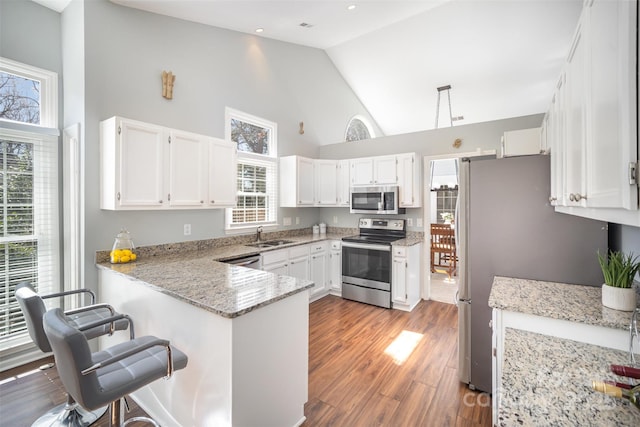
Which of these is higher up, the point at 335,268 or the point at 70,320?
the point at 70,320

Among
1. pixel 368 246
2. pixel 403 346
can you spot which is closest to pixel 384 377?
pixel 403 346

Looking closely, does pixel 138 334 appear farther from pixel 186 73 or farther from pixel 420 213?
pixel 420 213

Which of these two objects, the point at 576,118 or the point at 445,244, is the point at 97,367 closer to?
the point at 576,118

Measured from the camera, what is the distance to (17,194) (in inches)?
99.5

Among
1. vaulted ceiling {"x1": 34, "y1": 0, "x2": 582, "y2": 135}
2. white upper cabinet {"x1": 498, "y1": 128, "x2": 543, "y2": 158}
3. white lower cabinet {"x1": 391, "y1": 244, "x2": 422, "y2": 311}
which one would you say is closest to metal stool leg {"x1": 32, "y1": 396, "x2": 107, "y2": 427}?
white lower cabinet {"x1": 391, "y1": 244, "x2": 422, "y2": 311}

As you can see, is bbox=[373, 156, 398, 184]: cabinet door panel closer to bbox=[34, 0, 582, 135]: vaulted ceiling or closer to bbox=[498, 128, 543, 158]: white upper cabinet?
bbox=[498, 128, 543, 158]: white upper cabinet

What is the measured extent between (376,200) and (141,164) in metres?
3.12

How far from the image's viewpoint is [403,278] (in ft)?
12.9

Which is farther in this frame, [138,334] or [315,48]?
[315,48]

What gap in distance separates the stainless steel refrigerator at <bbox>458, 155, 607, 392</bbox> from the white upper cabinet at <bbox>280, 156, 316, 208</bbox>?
2.68m

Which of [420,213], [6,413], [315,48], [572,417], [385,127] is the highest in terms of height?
[315,48]

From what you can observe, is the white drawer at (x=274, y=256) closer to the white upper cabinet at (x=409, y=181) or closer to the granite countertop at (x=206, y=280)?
the granite countertop at (x=206, y=280)

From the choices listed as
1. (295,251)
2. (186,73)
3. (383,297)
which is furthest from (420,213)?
(186,73)

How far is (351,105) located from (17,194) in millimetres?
5583
